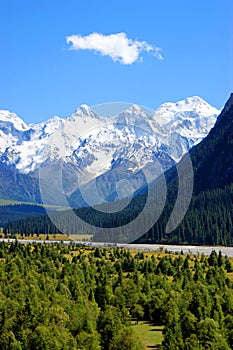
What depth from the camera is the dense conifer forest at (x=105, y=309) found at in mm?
59719

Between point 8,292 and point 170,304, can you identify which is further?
point 8,292

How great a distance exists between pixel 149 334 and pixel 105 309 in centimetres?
885

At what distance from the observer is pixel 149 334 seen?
79.4m

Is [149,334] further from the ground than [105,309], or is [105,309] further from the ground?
[105,309]

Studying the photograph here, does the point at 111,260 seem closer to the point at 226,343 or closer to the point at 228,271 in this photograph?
the point at 228,271

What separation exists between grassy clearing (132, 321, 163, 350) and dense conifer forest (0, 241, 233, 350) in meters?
1.61

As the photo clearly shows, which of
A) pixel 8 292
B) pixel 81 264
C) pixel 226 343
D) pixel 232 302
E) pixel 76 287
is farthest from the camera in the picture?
pixel 81 264

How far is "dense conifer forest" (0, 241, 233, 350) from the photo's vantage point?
59719 mm

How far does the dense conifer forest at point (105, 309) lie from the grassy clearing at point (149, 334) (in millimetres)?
1607

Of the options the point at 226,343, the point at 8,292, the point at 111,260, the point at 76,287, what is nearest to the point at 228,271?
the point at 111,260

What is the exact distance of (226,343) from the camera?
58094 millimetres

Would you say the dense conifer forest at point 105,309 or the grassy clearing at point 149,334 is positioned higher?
the dense conifer forest at point 105,309

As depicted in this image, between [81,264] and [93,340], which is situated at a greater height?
[81,264]

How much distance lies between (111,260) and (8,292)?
6556cm
